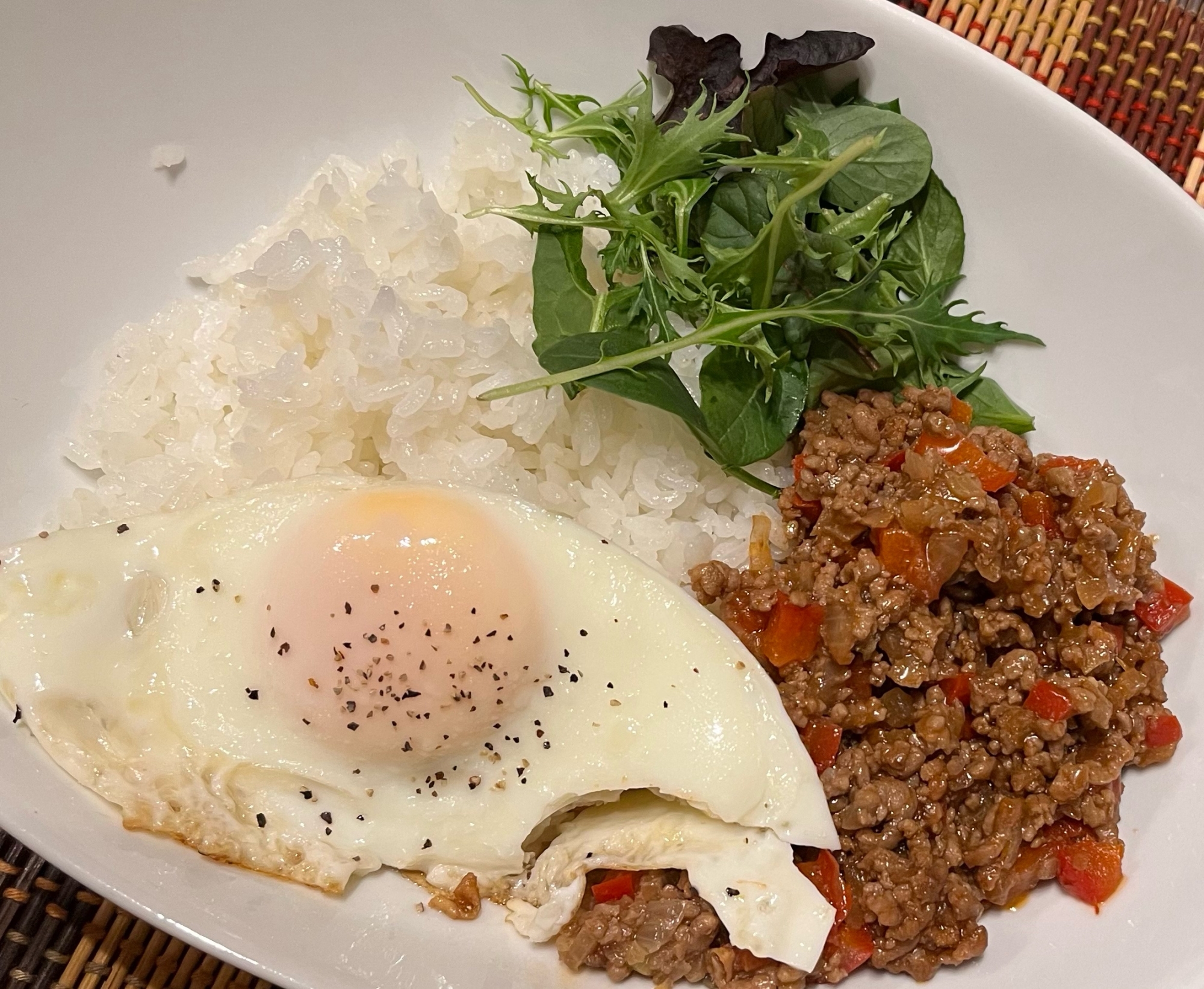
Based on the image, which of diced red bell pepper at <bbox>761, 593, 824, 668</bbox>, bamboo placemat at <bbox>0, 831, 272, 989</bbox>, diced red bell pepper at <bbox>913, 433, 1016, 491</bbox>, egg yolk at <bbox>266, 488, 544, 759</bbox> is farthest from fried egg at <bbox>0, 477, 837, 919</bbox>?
diced red bell pepper at <bbox>913, 433, 1016, 491</bbox>

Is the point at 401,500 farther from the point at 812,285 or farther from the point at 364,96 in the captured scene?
the point at 364,96

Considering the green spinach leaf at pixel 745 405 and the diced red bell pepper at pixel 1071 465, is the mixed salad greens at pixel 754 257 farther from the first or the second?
the diced red bell pepper at pixel 1071 465

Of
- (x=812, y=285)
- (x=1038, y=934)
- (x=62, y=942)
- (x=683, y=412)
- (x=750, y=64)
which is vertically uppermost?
(x=750, y=64)

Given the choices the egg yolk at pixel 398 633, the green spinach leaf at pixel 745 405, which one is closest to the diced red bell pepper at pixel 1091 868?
the green spinach leaf at pixel 745 405

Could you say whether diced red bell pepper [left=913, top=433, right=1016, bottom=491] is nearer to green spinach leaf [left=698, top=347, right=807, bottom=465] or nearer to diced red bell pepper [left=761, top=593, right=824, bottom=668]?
green spinach leaf [left=698, top=347, right=807, bottom=465]

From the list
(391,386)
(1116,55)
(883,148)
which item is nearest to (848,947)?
(391,386)

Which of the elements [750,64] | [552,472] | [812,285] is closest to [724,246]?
[812,285]
